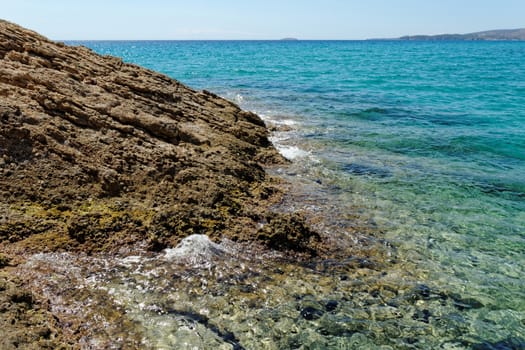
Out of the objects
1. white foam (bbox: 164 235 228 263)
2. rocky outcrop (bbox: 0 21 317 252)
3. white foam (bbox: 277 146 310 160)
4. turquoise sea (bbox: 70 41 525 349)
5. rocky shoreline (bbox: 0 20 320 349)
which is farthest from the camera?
white foam (bbox: 277 146 310 160)

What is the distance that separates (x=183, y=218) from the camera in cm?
955

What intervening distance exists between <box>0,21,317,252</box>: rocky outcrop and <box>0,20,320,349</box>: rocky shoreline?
0.03 metres

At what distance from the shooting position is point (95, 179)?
33.1ft

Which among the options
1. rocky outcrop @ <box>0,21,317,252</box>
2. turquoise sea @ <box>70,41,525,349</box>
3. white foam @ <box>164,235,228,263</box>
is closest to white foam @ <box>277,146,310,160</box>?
turquoise sea @ <box>70,41,525,349</box>

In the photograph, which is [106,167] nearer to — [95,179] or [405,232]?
[95,179]

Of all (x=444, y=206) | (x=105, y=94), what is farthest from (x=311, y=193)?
(x=105, y=94)

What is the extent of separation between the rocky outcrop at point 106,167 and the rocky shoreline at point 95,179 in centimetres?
3

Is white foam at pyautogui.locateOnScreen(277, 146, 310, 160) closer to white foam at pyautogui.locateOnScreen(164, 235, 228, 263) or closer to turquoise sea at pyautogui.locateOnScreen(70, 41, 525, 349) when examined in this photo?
turquoise sea at pyautogui.locateOnScreen(70, 41, 525, 349)

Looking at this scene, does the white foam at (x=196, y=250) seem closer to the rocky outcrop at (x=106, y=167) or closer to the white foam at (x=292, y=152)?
the rocky outcrop at (x=106, y=167)

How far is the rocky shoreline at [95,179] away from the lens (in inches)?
329

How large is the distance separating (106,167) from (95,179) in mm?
449

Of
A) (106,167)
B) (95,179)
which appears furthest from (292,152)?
(95,179)

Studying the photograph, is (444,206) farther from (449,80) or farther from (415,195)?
(449,80)

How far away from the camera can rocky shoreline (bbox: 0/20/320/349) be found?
8352 mm
